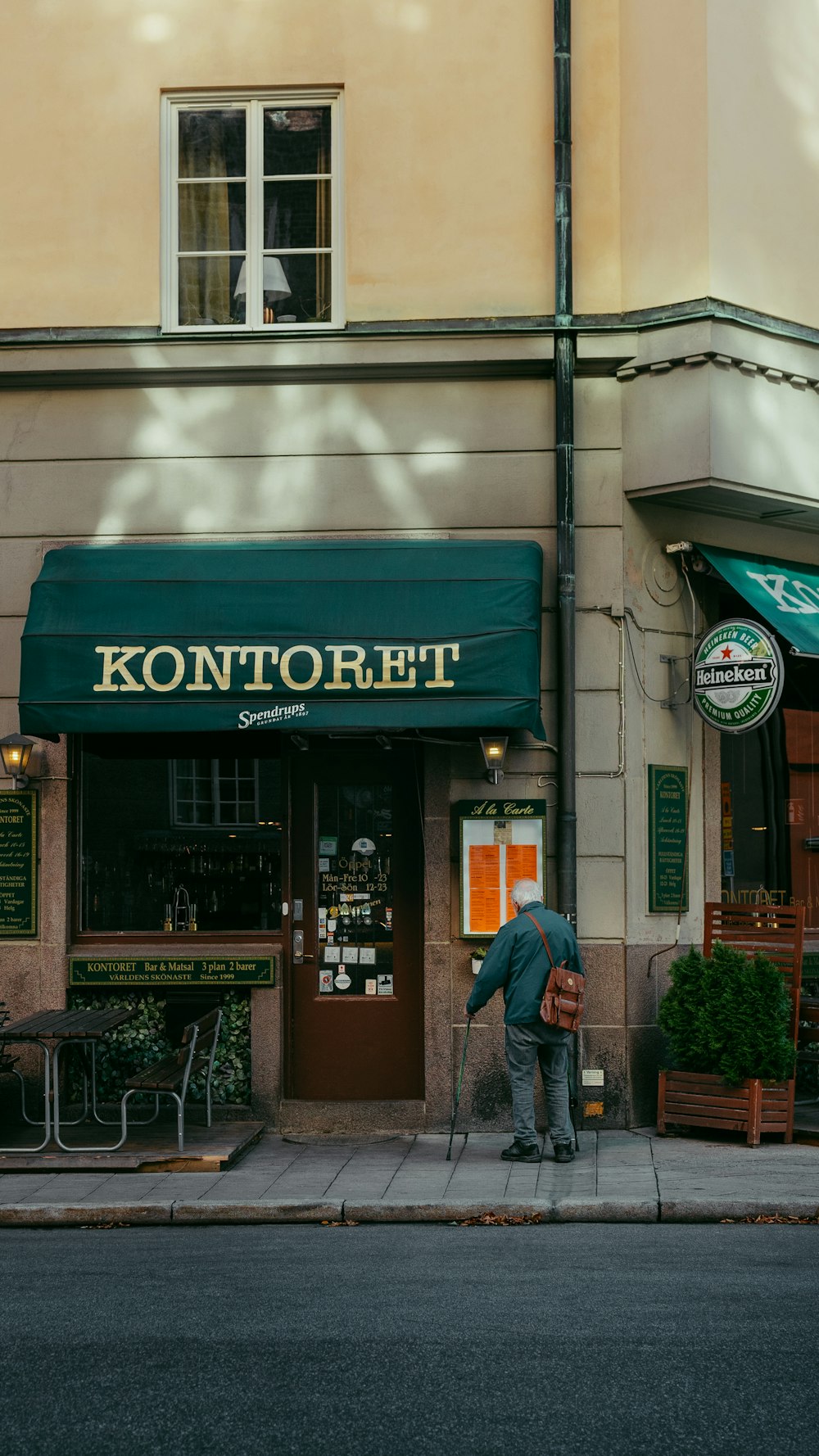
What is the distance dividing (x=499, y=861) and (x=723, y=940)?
175 cm

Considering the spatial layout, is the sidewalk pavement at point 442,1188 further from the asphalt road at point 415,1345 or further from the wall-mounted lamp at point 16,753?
the wall-mounted lamp at point 16,753

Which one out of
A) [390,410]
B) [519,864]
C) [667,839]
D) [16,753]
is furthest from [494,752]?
[16,753]

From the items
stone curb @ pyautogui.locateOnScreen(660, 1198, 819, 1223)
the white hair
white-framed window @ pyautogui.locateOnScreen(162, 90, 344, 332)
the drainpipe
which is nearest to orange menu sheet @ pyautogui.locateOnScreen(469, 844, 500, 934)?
the drainpipe

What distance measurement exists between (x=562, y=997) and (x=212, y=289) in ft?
20.1

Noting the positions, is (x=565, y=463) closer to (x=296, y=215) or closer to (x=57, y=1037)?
(x=296, y=215)

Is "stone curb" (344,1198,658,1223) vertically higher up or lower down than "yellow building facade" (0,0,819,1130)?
lower down

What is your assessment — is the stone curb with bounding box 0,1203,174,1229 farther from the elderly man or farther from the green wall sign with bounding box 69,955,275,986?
the green wall sign with bounding box 69,955,275,986

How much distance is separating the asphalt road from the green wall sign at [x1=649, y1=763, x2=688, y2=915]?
3.41m

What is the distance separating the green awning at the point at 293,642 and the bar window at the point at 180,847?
95 centimetres

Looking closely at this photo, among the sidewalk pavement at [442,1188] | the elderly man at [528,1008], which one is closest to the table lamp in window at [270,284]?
the elderly man at [528,1008]

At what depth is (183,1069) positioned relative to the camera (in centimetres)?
984

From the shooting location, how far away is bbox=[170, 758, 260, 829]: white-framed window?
11148 millimetres

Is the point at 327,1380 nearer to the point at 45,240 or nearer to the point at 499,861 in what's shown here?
the point at 499,861

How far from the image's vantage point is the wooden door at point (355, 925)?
11.0 metres
